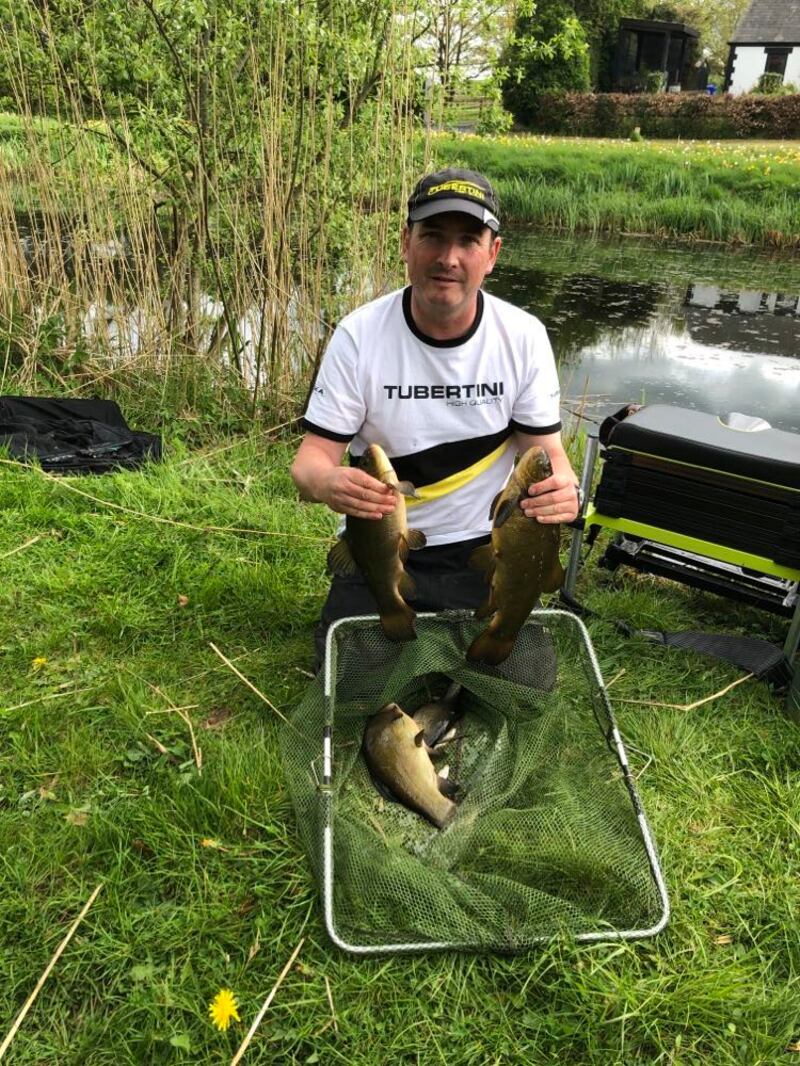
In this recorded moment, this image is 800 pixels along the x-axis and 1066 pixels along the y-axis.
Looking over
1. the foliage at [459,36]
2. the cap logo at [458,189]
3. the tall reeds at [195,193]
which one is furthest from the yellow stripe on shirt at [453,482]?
the foliage at [459,36]

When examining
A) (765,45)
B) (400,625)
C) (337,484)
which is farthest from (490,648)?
(765,45)

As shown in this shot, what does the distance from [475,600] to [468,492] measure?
1.12 feet

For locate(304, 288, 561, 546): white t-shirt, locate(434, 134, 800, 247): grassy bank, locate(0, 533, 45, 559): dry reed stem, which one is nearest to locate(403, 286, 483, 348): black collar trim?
locate(304, 288, 561, 546): white t-shirt

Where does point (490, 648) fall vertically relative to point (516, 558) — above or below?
below

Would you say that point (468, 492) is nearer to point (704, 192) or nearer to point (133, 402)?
point (133, 402)

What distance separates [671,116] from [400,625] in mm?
30171

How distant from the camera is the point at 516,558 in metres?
1.95

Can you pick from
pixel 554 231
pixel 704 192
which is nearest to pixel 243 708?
pixel 554 231

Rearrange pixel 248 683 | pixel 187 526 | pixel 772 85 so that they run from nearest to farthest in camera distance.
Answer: pixel 248 683 → pixel 187 526 → pixel 772 85

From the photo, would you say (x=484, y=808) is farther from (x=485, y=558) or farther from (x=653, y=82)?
(x=653, y=82)

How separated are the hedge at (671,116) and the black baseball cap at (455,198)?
28670 mm

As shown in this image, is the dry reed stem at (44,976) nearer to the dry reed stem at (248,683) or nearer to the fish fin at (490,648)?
the dry reed stem at (248,683)

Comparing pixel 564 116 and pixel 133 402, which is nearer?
pixel 133 402

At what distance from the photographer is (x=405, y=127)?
449cm
